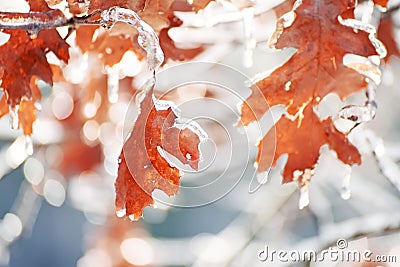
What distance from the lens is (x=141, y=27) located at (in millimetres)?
1211

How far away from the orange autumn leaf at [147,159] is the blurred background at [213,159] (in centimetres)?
32

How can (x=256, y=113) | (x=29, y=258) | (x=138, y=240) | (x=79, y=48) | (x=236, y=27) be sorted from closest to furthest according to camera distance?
1. (x=256, y=113)
2. (x=79, y=48)
3. (x=236, y=27)
4. (x=138, y=240)
5. (x=29, y=258)

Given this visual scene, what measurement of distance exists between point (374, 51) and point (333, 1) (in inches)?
4.9

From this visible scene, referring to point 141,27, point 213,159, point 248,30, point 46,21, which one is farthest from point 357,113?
point 213,159

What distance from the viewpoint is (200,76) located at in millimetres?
3480

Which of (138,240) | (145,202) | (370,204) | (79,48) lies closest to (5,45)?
(79,48)

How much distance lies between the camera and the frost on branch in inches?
51.9

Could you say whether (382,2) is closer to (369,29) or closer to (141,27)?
(369,29)

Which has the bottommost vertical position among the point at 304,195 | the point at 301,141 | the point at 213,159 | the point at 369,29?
the point at 213,159

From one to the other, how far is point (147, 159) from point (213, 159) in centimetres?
148

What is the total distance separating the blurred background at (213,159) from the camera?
214 cm

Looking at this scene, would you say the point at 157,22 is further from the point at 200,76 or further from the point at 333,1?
the point at 200,76

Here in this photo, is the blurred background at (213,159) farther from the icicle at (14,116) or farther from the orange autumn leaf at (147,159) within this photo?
the orange autumn leaf at (147,159)

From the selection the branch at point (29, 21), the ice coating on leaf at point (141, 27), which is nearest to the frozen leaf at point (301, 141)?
the ice coating on leaf at point (141, 27)
